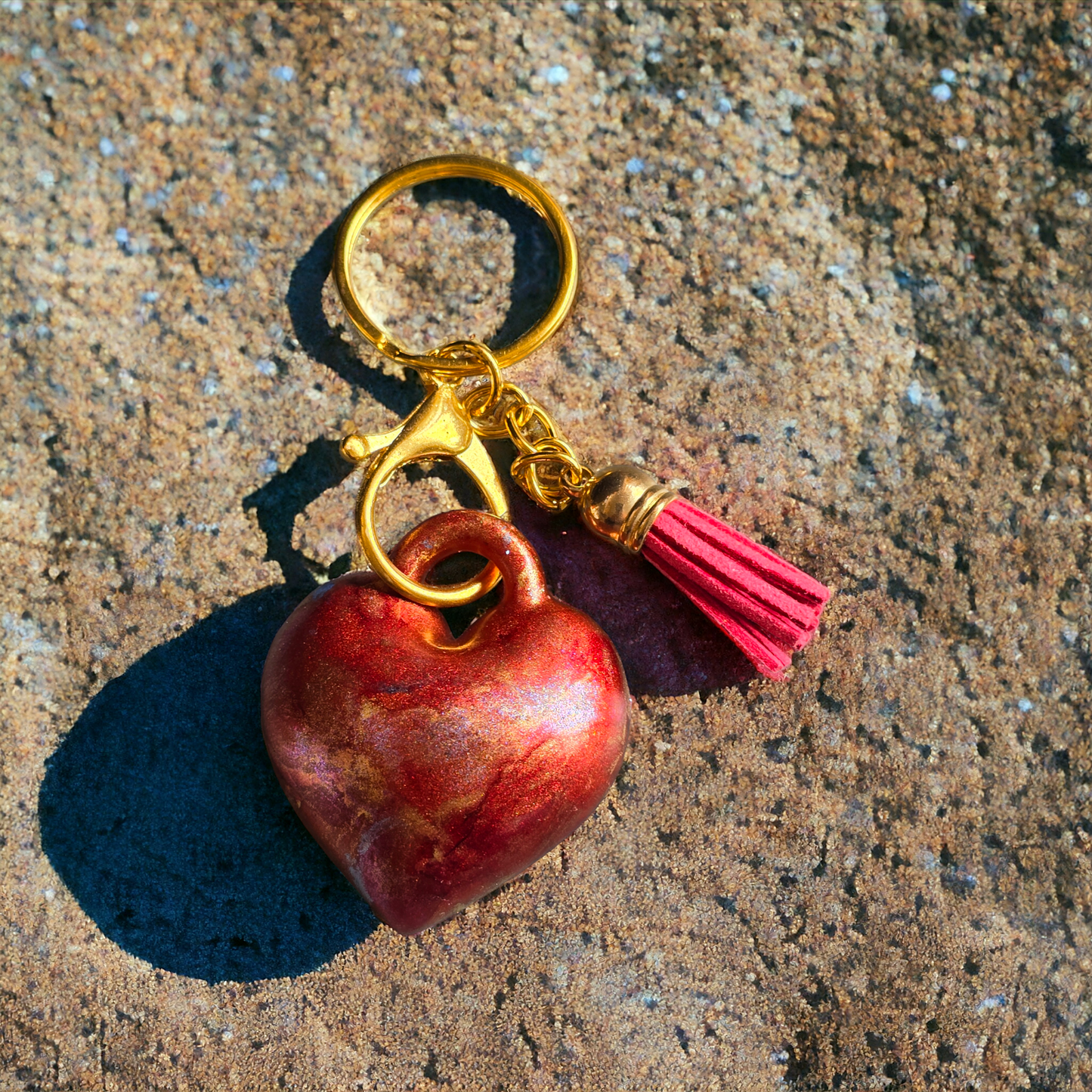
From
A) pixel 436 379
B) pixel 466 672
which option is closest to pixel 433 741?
pixel 466 672

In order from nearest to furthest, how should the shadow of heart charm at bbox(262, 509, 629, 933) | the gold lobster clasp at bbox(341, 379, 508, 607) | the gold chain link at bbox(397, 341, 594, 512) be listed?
the shadow of heart charm at bbox(262, 509, 629, 933), the gold lobster clasp at bbox(341, 379, 508, 607), the gold chain link at bbox(397, 341, 594, 512)

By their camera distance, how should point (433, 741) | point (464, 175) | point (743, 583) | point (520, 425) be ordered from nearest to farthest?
point (433, 741)
point (743, 583)
point (520, 425)
point (464, 175)

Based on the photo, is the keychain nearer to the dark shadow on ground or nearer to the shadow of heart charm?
the shadow of heart charm

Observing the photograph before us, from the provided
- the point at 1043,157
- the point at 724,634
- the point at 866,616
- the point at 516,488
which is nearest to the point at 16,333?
the point at 516,488

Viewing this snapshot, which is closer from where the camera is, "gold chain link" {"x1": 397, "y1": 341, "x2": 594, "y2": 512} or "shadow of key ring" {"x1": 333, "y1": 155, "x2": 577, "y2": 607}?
"shadow of key ring" {"x1": 333, "y1": 155, "x2": 577, "y2": 607}

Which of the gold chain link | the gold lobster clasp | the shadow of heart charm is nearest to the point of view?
the shadow of heart charm

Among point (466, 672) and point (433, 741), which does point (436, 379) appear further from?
point (433, 741)

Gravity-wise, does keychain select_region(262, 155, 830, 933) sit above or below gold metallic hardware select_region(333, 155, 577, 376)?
below

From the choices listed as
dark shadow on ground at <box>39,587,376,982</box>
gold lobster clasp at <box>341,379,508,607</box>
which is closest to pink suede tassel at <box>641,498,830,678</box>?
gold lobster clasp at <box>341,379,508,607</box>

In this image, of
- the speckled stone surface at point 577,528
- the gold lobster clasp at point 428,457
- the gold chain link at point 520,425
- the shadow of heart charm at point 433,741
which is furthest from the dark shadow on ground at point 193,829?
the gold chain link at point 520,425
